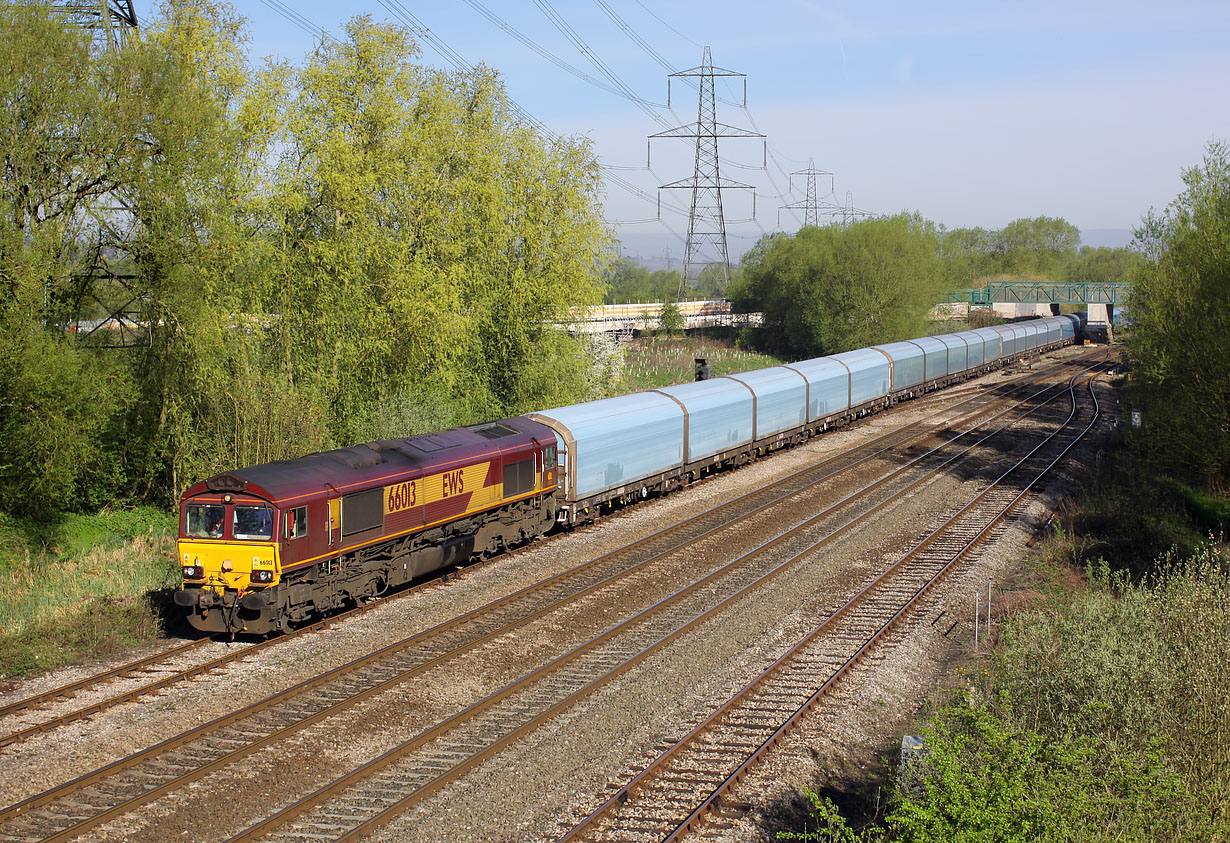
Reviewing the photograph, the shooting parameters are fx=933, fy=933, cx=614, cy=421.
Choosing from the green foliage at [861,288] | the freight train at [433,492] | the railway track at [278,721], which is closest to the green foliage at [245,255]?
the freight train at [433,492]

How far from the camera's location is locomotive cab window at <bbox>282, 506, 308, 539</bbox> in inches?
651

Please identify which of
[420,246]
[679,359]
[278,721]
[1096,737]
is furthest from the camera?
[679,359]

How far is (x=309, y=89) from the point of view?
29328mm

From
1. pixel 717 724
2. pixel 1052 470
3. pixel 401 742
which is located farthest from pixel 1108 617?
pixel 1052 470

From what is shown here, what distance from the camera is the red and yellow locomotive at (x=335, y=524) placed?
1659cm

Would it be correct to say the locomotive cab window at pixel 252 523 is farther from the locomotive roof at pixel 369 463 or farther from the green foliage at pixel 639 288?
the green foliage at pixel 639 288

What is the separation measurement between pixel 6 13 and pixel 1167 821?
26.7m

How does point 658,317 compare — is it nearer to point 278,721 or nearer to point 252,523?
point 252,523

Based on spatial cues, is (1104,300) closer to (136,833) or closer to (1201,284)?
(1201,284)

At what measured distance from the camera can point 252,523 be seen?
652 inches

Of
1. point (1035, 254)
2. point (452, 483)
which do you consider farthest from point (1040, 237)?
point (452, 483)

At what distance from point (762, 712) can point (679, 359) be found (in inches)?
2341

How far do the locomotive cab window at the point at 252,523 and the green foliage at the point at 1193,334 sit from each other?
24.7 meters

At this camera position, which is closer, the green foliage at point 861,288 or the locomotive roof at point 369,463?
the locomotive roof at point 369,463
